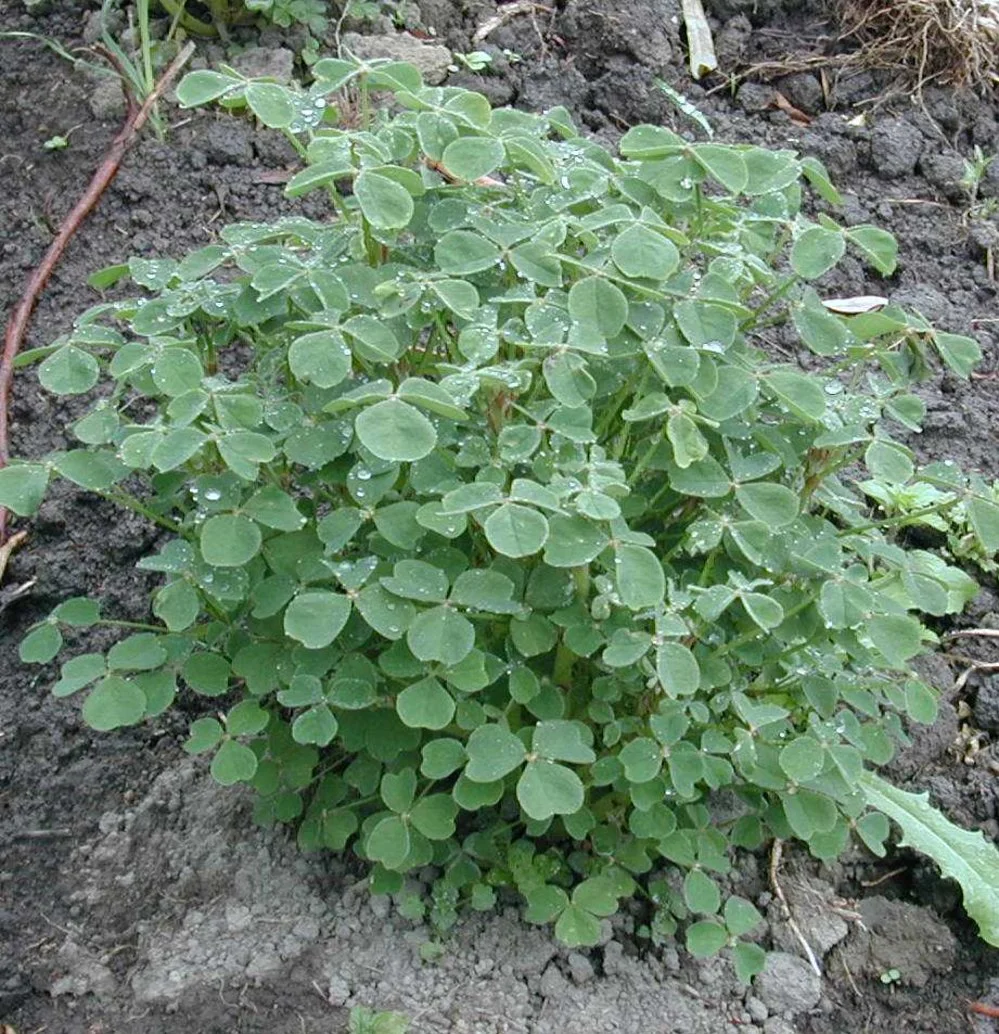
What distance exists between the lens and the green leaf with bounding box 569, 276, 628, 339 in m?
1.90

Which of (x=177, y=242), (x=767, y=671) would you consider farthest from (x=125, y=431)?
(x=177, y=242)

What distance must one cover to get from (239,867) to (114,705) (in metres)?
0.46

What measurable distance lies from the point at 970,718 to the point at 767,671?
76cm

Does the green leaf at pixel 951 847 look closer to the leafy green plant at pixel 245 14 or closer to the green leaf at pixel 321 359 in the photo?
the green leaf at pixel 321 359

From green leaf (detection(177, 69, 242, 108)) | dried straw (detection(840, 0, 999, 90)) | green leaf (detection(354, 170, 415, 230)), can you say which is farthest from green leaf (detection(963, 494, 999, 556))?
dried straw (detection(840, 0, 999, 90))

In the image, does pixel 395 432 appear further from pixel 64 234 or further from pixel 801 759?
pixel 64 234

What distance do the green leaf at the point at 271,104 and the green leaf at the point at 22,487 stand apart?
60 cm

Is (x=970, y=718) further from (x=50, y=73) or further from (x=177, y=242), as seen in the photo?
(x=50, y=73)

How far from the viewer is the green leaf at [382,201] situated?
1888 mm

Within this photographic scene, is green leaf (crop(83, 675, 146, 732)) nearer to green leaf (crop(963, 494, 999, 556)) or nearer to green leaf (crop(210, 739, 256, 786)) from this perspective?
green leaf (crop(210, 739, 256, 786))

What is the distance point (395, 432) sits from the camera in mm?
1775

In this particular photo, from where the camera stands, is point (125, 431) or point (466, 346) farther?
point (125, 431)

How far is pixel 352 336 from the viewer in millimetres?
1884

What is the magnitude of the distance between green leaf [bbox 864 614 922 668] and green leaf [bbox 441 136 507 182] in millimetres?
838
